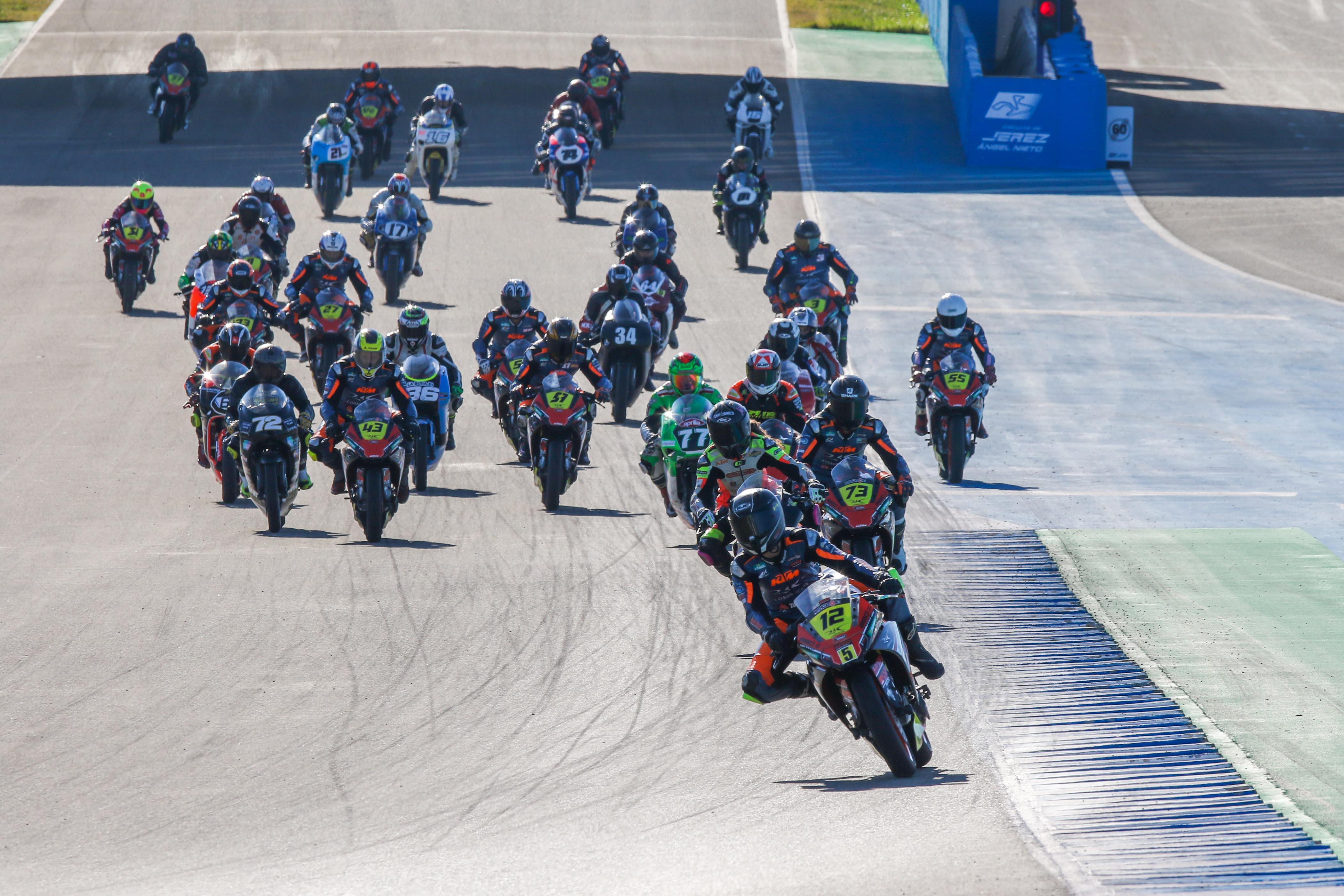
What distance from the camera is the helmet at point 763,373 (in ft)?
44.7

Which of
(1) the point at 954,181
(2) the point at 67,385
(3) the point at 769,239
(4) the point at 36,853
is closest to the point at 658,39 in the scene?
(1) the point at 954,181

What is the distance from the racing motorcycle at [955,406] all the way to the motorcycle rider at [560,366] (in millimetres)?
3189

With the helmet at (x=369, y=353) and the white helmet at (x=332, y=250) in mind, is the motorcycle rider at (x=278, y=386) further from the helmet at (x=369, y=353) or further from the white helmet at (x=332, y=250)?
the white helmet at (x=332, y=250)

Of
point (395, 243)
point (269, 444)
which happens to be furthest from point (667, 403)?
point (395, 243)

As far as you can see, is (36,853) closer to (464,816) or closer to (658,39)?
(464,816)

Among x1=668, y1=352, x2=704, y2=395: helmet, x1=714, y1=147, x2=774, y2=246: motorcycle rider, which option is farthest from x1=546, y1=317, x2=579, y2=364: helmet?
x1=714, y1=147, x2=774, y2=246: motorcycle rider

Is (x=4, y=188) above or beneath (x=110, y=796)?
above

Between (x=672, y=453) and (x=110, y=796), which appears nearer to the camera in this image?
(x=110, y=796)

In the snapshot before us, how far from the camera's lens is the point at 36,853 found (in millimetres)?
8000

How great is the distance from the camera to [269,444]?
14.7m

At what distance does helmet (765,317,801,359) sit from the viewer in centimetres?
1564

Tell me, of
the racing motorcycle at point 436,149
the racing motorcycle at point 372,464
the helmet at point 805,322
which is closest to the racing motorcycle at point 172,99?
the racing motorcycle at point 436,149

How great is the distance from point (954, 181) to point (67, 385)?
62.0 ft

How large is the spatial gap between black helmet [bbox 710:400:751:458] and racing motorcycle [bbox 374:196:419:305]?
1375 centimetres
